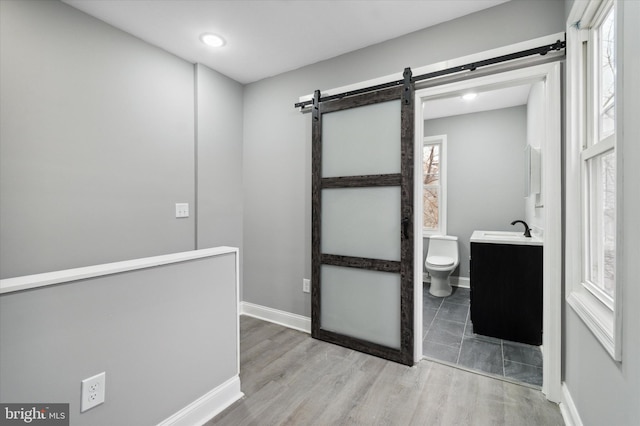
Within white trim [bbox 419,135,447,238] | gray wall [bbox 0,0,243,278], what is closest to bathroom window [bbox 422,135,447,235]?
white trim [bbox 419,135,447,238]

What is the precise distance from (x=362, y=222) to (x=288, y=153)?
3.58 ft

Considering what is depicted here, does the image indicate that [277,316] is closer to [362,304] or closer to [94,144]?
[362,304]

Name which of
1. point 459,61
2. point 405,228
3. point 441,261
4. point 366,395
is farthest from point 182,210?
point 441,261

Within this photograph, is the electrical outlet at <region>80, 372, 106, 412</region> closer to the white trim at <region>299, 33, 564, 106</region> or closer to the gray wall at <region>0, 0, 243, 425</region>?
the gray wall at <region>0, 0, 243, 425</region>

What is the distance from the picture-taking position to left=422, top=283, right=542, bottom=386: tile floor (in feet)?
7.23

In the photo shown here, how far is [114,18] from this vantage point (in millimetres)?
2191

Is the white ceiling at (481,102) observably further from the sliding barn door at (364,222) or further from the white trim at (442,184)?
the sliding barn door at (364,222)

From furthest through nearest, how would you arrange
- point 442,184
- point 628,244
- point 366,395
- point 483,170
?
point 442,184
point 483,170
point 366,395
point 628,244

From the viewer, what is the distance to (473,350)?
2516mm

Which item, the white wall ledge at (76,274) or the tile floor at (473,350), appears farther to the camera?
the tile floor at (473,350)

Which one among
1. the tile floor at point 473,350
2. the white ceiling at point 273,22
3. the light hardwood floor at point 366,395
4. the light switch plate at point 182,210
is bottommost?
the light hardwood floor at point 366,395

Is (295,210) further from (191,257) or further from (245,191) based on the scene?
(191,257)

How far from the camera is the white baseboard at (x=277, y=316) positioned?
2.93m

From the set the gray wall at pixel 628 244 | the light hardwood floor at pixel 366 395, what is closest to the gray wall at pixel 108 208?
the light hardwood floor at pixel 366 395
